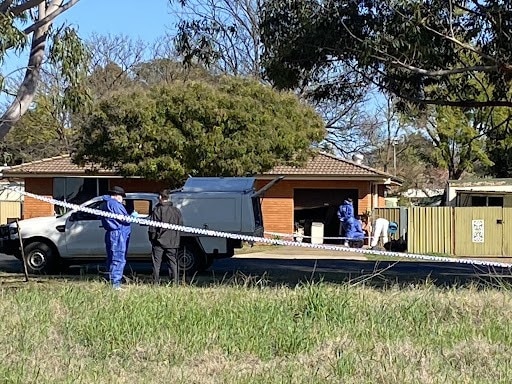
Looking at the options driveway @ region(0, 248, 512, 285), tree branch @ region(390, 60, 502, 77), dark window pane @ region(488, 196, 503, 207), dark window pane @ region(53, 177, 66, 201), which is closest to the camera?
tree branch @ region(390, 60, 502, 77)

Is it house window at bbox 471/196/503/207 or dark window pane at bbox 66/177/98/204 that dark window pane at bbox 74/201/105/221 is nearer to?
dark window pane at bbox 66/177/98/204

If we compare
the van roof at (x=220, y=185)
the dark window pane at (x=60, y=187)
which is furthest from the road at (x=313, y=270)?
the dark window pane at (x=60, y=187)

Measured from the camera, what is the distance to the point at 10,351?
7.31 metres

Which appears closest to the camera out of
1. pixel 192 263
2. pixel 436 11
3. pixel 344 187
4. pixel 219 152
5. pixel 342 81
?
pixel 436 11

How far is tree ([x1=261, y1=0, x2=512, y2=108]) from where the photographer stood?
13.4 metres

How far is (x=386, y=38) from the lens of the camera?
13266mm

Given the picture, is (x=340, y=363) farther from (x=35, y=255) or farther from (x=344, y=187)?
(x=344, y=187)

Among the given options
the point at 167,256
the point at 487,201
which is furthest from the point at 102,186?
the point at 167,256

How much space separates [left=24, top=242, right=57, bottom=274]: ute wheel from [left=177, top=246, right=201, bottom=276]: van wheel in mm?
2849

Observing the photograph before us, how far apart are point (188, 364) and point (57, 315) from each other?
8.41 ft

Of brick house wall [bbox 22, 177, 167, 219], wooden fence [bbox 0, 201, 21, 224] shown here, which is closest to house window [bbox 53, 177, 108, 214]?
brick house wall [bbox 22, 177, 167, 219]

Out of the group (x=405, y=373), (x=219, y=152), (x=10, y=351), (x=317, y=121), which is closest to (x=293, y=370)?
(x=405, y=373)

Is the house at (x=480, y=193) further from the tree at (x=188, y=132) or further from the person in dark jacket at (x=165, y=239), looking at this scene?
the person in dark jacket at (x=165, y=239)

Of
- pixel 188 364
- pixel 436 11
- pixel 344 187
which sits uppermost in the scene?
pixel 436 11
